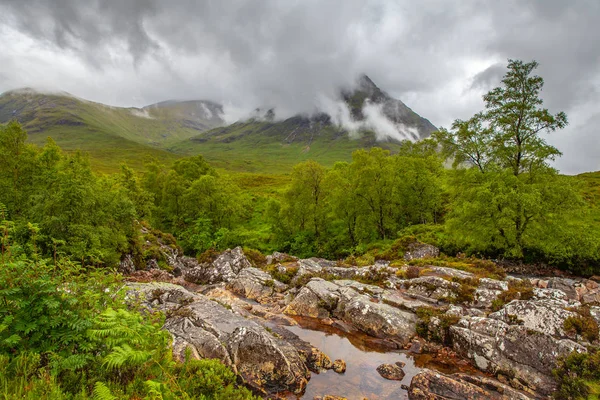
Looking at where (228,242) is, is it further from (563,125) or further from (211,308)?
(563,125)

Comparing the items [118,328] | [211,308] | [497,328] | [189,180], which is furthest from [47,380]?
[189,180]

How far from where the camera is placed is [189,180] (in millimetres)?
55281

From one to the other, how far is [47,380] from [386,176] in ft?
122

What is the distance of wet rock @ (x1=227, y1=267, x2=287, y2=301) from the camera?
951 inches

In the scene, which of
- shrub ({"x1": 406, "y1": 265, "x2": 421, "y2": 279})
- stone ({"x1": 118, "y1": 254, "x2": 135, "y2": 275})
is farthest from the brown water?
stone ({"x1": 118, "y1": 254, "x2": 135, "y2": 275})

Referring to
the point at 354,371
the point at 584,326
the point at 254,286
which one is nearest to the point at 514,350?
the point at 584,326

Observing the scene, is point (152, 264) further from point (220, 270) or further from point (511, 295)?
point (511, 295)

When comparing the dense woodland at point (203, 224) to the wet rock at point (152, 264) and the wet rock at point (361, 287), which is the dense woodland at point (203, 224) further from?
the wet rock at point (361, 287)

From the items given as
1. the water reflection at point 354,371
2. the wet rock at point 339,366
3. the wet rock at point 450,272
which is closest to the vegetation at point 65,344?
the water reflection at point 354,371

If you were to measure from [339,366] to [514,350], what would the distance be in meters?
8.05

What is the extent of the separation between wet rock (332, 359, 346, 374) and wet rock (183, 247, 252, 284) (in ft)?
50.2

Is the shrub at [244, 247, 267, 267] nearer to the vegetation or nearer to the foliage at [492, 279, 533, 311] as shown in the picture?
the foliage at [492, 279, 533, 311]

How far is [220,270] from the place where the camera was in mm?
29016

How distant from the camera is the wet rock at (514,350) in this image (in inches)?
500
